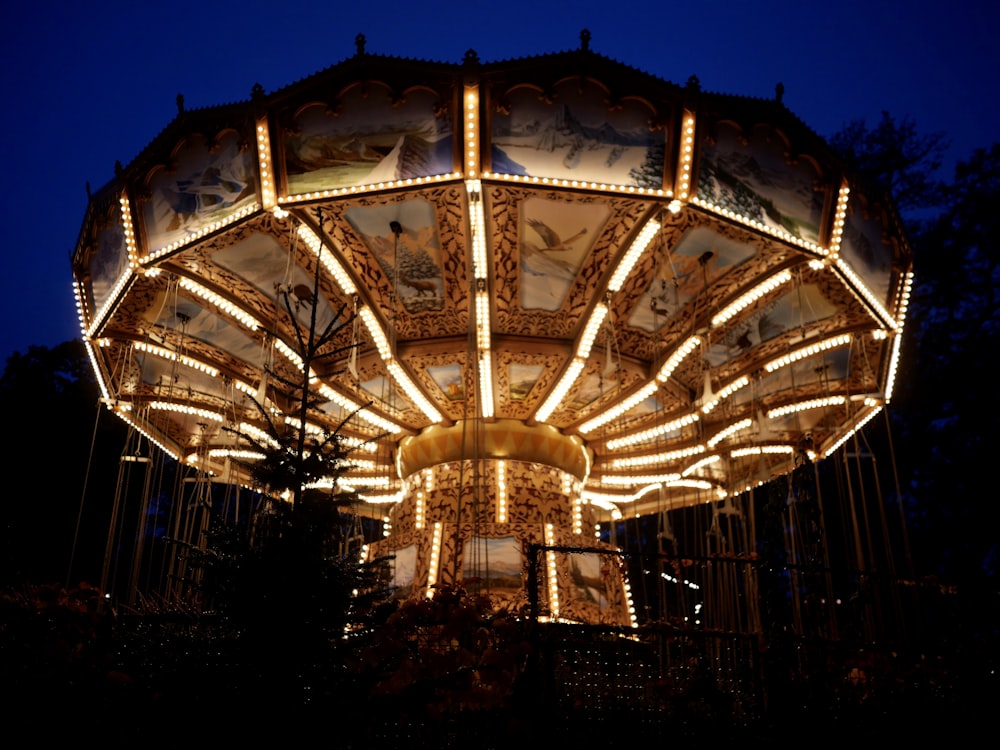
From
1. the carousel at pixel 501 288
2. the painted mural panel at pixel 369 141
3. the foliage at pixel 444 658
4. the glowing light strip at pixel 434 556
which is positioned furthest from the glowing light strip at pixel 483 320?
the foliage at pixel 444 658

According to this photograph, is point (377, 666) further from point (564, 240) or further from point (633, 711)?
point (564, 240)

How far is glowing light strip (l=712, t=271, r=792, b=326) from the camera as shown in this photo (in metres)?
9.99

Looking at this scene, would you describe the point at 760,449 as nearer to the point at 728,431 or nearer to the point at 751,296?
the point at 728,431

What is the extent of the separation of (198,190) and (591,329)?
481 centimetres

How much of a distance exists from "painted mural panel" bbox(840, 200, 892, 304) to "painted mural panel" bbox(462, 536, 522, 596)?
216 inches

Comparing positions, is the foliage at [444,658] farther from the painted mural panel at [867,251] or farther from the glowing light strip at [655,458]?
the glowing light strip at [655,458]

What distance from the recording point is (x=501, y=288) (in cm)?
1042

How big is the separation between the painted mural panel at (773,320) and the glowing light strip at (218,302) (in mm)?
6075

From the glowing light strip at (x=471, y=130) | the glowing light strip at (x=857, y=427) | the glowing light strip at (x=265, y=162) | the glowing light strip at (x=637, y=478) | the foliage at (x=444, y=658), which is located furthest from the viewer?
the glowing light strip at (x=637, y=478)

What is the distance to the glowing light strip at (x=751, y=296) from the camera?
9992 mm

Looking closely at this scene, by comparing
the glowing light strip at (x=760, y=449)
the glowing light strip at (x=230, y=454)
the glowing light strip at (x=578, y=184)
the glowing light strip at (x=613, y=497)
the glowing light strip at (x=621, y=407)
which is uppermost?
the glowing light strip at (x=578, y=184)

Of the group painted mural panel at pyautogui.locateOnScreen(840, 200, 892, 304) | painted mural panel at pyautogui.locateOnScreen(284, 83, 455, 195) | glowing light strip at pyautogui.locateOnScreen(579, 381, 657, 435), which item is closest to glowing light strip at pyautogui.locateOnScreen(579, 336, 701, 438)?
glowing light strip at pyautogui.locateOnScreen(579, 381, 657, 435)

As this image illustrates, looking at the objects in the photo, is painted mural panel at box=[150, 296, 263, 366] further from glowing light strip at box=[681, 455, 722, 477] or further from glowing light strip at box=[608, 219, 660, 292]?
glowing light strip at box=[681, 455, 722, 477]

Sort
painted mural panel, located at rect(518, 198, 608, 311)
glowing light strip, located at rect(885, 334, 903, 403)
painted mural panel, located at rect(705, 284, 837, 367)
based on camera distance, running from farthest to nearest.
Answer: glowing light strip, located at rect(885, 334, 903, 403) → painted mural panel, located at rect(705, 284, 837, 367) → painted mural panel, located at rect(518, 198, 608, 311)
